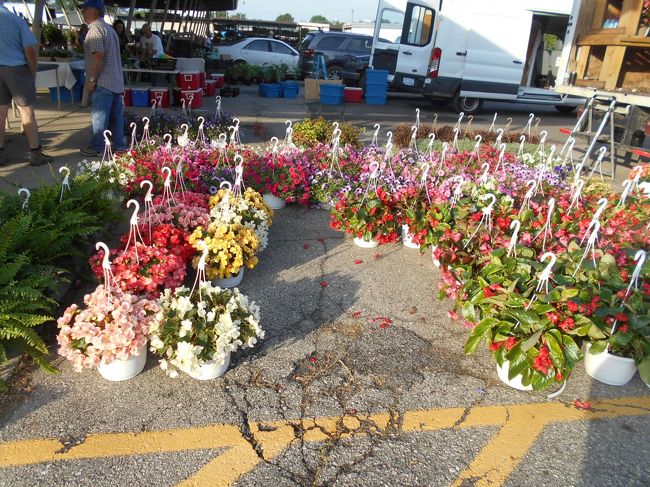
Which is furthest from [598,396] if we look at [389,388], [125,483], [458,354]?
[125,483]

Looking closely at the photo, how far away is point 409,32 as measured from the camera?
13602 millimetres

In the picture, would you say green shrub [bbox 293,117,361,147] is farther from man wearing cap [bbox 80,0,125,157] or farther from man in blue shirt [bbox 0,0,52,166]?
man in blue shirt [bbox 0,0,52,166]

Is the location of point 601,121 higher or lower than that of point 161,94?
higher

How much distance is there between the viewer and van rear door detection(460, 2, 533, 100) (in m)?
13.3

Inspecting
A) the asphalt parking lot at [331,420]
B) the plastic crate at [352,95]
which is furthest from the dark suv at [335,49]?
the asphalt parking lot at [331,420]

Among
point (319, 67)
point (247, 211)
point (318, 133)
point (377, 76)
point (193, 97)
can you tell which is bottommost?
point (247, 211)

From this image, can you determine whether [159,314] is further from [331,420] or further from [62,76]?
[62,76]

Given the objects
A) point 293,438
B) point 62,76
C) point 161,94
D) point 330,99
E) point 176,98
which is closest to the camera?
point 293,438

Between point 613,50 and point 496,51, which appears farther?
point 496,51

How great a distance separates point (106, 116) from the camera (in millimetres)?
7250

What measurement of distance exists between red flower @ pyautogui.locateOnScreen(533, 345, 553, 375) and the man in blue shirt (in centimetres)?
662

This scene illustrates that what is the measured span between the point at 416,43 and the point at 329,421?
1283 cm

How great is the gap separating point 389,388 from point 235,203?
2286 mm

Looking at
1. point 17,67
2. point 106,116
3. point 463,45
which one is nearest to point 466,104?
point 463,45
